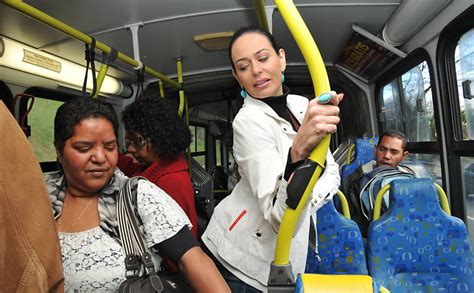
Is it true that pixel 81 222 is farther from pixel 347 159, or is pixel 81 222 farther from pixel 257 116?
pixel 347 159

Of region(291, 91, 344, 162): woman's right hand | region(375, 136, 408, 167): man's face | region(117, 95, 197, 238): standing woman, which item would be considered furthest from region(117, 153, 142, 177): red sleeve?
region(375, 136, 408, 167): man's face

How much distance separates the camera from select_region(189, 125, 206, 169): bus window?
7141 millimetres

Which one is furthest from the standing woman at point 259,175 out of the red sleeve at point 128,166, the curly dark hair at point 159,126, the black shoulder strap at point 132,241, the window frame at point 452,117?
the window frame at point 452,117

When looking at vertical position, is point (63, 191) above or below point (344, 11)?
below

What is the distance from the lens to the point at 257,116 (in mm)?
1098

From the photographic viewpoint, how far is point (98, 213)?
129cm

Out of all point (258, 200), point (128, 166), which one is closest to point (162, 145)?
point (128, 166)

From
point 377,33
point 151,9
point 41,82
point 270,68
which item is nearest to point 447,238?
point 270,68

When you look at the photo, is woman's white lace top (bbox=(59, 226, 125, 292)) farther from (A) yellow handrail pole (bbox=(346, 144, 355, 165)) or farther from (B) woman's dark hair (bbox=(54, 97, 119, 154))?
(A) yellow handrail pole (bbox=(346, 144, 355, 165))

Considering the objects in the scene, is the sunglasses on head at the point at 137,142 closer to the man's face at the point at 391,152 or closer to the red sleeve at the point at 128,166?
the red sleeve at the point at 128,166

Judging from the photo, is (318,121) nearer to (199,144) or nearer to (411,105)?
(411,105)

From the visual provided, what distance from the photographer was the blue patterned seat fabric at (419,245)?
1.99m

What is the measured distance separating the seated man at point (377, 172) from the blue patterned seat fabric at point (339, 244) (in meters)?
0.68

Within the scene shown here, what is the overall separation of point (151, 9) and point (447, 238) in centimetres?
251
